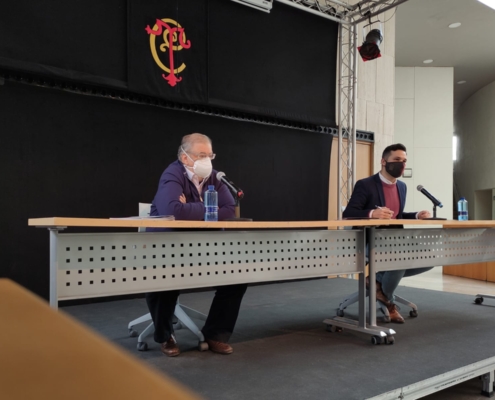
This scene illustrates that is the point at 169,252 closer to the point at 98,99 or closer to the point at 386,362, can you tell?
the point at 386,362

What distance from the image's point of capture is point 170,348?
75.5 inches

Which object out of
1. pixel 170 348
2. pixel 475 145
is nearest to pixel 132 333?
pixel 170 348

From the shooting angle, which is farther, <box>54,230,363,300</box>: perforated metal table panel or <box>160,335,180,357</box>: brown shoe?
<box>160,335,180,357</box>: brown shoe

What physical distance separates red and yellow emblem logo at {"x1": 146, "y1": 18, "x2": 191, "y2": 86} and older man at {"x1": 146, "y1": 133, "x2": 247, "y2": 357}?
6.05ft

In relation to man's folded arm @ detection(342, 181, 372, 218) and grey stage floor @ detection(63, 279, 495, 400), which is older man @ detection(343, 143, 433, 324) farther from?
grey stage floor @ detection(63, 279, 495, 400)

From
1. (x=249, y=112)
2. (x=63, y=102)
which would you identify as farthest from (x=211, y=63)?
(x=63, y=102)

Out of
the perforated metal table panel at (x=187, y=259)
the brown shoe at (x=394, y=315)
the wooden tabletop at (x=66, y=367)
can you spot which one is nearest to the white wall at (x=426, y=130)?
the brown shoe at (x=394, y=315)

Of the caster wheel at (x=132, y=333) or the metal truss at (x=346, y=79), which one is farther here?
the metal truss at (x=346, y=79)

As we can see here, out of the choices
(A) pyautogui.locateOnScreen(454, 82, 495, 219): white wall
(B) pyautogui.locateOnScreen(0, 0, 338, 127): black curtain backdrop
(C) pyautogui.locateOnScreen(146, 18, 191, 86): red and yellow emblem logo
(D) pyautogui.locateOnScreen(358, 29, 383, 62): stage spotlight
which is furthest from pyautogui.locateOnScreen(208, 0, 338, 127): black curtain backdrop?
(A) pyautogui.locateOnScreen(454, 82, 495, 219): white wall

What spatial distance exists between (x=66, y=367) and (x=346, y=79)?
5.47m

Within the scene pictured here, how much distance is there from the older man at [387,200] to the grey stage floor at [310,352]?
22 centimetres

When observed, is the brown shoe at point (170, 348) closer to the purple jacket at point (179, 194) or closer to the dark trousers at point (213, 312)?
the dark trousers at point (213, 312)

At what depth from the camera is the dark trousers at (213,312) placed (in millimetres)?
1853

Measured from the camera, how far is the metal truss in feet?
16.4
